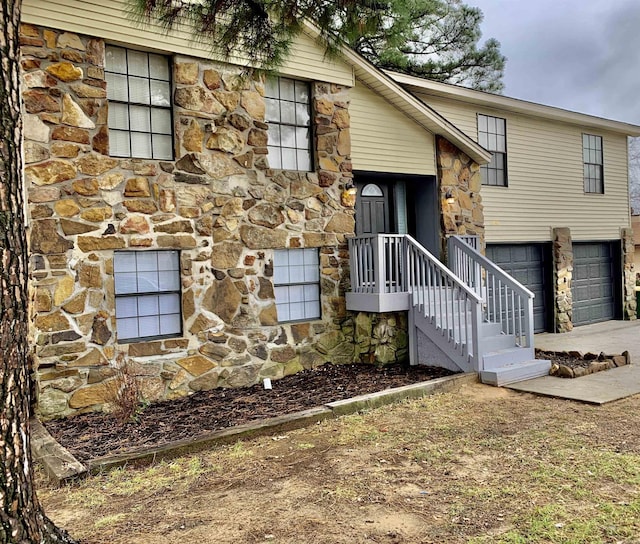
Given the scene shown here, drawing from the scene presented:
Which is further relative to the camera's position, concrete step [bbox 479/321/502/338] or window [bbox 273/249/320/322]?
concrete step [bbox 479/321/502/338]

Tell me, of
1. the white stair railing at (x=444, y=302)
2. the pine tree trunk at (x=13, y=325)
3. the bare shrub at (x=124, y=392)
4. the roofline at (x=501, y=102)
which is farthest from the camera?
the roofline at (x=501, y=102)

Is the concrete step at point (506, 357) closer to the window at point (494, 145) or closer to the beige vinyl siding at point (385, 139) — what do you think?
the beige vinyl siding at point (385, 139)

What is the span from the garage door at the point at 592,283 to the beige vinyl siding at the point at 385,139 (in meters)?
6.05

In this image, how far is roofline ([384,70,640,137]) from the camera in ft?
34.6

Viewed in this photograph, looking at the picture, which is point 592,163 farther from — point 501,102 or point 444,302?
point 444,302

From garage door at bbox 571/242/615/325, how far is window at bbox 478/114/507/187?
3.27 m

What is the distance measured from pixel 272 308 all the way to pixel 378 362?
194 cm

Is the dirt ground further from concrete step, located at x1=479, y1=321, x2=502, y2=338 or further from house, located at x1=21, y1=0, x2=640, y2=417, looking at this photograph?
concrete step, located at x1=479, y1=321, x2=502, y2=338

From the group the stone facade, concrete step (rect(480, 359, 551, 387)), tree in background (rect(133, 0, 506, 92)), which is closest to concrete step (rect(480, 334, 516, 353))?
concrete step (rect(480, 359, 551, 387))

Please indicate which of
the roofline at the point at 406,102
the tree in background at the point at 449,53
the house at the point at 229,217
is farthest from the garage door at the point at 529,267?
the tree in background at the point at 449,53

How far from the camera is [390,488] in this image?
14.0ft

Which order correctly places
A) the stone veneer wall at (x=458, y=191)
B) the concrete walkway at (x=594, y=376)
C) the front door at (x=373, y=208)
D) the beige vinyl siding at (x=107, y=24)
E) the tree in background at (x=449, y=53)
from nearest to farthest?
the beige vinyl siding at (x=107, y=24) < the concrete walkway at (x=594, y=376) < the front door at (x=373, y=208) < the stone veneer wall at (x=458, y=191) < the tree in background at (x=449, y=53)

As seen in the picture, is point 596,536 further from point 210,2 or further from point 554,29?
point 554,29

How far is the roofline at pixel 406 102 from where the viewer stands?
8.91 metres
